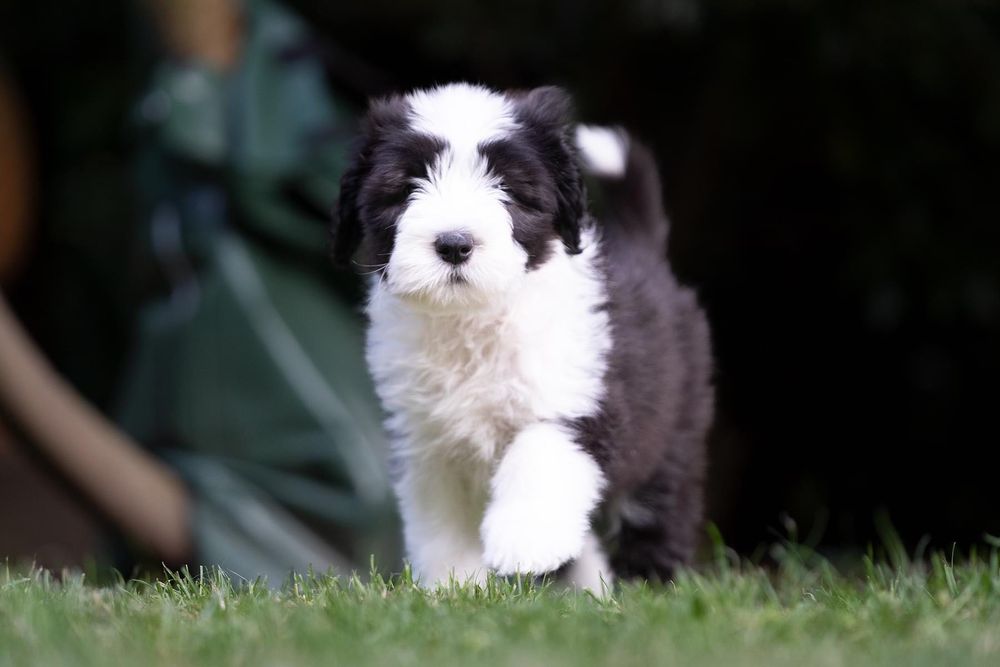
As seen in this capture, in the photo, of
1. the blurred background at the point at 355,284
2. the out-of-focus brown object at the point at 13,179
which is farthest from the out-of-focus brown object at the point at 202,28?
the out-of-focus brown object at the point at 13,179

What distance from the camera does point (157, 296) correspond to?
25.3 feet

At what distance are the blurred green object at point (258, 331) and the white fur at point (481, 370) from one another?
10.0ft

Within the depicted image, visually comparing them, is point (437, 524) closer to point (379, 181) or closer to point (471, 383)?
point (471, 383)

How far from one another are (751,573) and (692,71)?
5.28m

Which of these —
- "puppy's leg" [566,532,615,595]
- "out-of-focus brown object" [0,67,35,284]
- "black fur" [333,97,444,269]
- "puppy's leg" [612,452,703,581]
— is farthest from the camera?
"out-of-focus brown object" [0,67,35,284]

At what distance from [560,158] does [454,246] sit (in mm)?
580

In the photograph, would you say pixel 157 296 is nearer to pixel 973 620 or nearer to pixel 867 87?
pixel 867 87

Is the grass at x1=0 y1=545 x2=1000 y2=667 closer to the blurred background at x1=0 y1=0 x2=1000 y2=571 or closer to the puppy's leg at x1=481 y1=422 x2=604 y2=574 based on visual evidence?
the puppy's leg at x1=481 y1=422 x2=604 y2=574

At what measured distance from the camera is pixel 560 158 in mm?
4090

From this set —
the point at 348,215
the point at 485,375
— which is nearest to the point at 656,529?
the point at 485,375

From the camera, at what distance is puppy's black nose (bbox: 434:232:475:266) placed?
369 centimetres

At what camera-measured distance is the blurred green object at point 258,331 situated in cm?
724

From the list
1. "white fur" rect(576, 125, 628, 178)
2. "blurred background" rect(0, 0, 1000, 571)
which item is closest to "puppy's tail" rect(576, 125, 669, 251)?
"white fur" rect(576, 125, 628, 178)

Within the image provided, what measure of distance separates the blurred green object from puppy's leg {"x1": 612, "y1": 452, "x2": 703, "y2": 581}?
2.52 m
